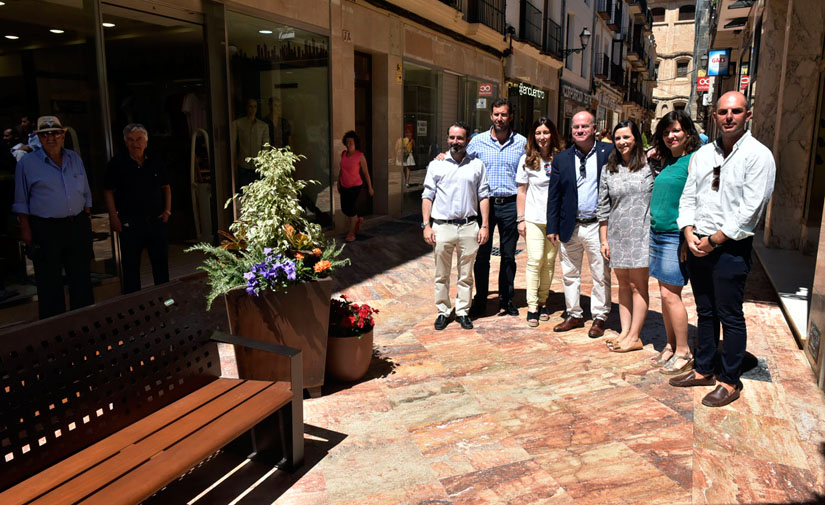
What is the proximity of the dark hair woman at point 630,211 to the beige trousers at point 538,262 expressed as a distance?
0.79 meters

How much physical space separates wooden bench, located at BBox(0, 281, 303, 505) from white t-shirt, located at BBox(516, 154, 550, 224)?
10.1 ft

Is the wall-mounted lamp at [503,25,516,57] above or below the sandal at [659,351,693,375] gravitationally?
above

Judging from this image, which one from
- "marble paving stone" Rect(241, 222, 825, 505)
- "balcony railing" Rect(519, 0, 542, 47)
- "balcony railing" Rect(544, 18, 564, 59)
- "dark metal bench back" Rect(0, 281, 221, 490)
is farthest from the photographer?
"balcony railing" Rect(544, 18, 564, 59)

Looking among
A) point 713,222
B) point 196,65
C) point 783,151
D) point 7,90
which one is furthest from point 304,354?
point 783,151

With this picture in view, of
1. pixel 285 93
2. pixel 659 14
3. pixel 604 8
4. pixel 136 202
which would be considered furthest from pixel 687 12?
pixel 136 202

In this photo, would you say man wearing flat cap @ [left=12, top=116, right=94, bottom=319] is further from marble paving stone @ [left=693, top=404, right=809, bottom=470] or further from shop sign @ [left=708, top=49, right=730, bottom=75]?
shop sign @ [left=708, top=49, right=730, bottom=75]

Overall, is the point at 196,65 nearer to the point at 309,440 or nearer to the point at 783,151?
the point at 309,440

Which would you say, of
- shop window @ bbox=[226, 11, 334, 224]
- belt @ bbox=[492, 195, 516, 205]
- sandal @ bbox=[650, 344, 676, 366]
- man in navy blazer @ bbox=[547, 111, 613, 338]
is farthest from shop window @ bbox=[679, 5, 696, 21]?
sandal @ bbox=[650, 344, 676, 366]

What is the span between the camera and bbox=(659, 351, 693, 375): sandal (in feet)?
14.5

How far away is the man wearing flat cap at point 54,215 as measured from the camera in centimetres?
507

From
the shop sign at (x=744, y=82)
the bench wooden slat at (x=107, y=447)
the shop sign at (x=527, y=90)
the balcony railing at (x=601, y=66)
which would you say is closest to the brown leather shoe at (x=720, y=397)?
the bench wooden slat at (x=107, y=447)

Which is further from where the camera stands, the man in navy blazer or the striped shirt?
the striped shirt

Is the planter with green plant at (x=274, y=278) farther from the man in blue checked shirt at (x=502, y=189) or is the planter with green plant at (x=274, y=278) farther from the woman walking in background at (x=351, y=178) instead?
the woman walking in background at (x=351, y=178)

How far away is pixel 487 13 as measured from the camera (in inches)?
622
